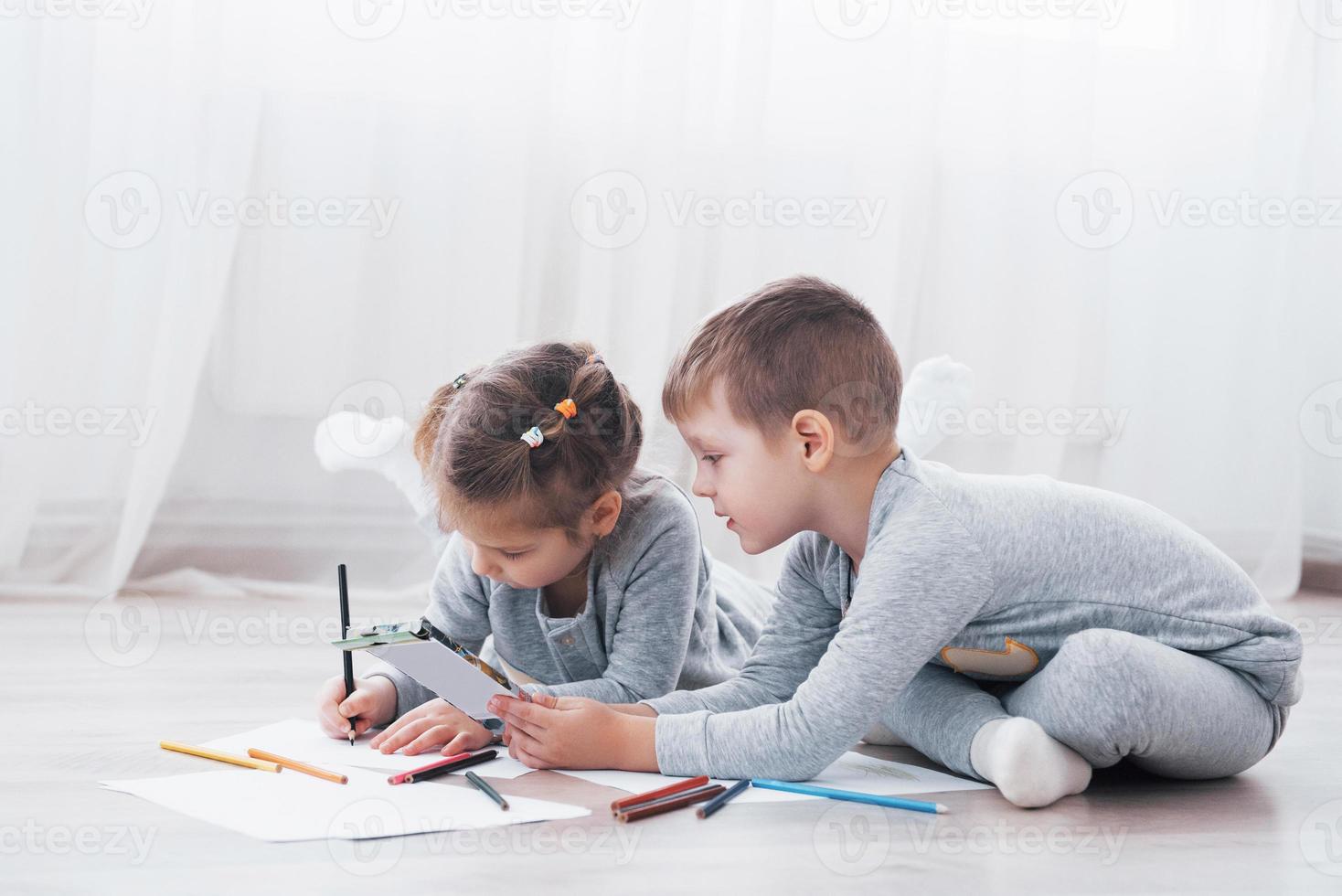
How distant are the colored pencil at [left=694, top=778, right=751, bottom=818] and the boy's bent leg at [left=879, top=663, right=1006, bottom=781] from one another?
0.56 feet

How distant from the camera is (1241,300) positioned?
7.22 feet

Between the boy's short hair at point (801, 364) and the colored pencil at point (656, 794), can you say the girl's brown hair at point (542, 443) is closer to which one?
the boy's short hair at point (801, 364)

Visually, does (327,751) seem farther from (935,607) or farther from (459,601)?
(935,607)

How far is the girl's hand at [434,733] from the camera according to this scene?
958mm

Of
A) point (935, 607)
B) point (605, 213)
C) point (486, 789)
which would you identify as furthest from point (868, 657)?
point (605, 213)

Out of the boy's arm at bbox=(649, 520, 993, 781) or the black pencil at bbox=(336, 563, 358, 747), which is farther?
the black pencil at bbox=(336, 563, 358, 747)

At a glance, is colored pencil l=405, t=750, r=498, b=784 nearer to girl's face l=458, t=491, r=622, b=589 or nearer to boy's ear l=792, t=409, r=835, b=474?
girl's face l=458, t=491, r=622, b=589

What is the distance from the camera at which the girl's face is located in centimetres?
98

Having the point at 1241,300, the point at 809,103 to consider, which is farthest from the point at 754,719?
the point at 1241,300

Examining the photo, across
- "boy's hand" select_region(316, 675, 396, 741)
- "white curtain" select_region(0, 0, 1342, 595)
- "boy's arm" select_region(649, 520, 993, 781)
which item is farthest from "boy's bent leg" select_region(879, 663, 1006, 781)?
"white curtain" select_region(0, 0, 1342, 595)

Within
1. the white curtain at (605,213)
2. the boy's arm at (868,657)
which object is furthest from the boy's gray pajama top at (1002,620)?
the white curtain at (605,213)

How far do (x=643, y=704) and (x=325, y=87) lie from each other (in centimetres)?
126

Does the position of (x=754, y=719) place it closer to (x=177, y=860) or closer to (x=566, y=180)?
(x=177, y=860)

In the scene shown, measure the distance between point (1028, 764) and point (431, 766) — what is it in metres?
0.44
